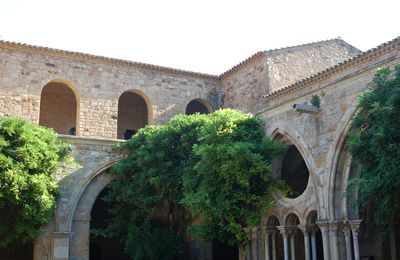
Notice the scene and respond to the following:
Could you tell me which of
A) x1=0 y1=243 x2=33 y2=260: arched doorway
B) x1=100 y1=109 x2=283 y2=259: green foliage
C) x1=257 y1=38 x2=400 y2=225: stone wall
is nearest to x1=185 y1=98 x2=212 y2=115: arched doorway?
x1=100 y1=109 x2=283 y2=259: green foliage

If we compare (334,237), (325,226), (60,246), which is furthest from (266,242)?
(60,246)

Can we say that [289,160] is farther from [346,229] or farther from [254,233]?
[346,229]

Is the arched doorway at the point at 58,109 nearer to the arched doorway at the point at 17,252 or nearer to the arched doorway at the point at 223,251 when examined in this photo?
the arched doorway at the point at 17,252

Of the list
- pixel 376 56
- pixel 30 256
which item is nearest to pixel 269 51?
pixel 376 56

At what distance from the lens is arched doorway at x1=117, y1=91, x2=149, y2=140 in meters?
22.1

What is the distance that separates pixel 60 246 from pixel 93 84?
5.93 metres

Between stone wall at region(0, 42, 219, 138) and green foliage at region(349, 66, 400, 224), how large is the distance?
1029 centimetres

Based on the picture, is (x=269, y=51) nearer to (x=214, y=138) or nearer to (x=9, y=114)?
(x=214, y=138)

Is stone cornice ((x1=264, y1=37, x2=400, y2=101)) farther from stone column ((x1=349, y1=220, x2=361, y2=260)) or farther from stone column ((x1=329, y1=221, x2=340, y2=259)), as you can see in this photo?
stone column ((x1=329, y1=221, x2=340, y2=259))

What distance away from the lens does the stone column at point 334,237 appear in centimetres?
1066

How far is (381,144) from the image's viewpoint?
903 cm

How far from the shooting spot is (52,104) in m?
21.4

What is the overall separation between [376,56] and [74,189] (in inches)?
343

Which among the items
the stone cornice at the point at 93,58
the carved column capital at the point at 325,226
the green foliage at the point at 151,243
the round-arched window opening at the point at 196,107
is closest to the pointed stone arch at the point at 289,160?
the carved column capital at the point at 325,226
